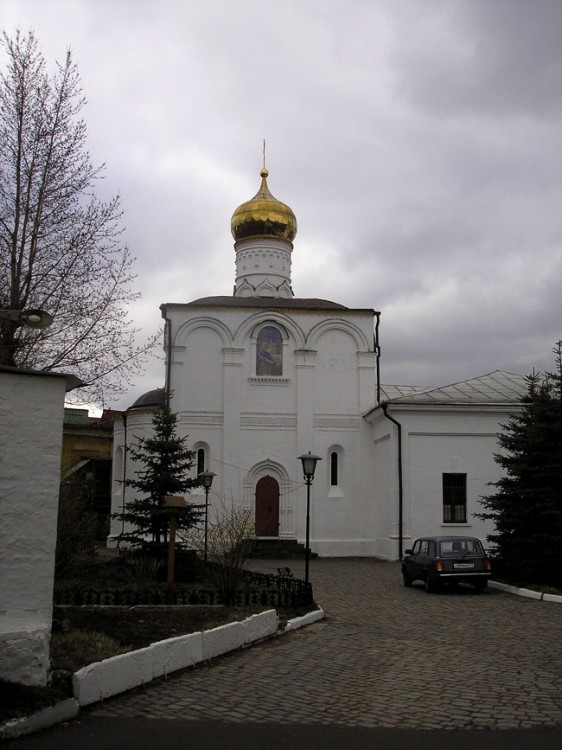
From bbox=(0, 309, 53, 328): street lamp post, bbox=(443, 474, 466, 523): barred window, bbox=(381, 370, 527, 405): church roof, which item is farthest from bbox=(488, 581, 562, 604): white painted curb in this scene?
bbox=(0, 309, 53, 328): street lamp post

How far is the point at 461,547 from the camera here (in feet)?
50.9

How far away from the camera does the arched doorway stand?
25375 mm

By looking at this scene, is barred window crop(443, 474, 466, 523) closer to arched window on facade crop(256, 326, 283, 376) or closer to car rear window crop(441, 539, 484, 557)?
arched window on facade crop(256, 326, 283, 376)

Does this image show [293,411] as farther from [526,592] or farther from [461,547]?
[526,592]

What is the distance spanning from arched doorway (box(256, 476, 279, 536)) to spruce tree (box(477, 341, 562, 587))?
1028cm

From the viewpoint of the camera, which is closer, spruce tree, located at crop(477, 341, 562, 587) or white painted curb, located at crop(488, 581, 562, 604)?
A: white painted curb, located at crop(488, 581, 562, 604)

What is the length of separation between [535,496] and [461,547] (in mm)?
1803

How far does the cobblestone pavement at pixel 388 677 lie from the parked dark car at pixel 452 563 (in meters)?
2.57

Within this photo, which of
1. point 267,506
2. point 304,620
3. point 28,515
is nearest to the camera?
point 28,515

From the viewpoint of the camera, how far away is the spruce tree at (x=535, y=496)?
15195mm

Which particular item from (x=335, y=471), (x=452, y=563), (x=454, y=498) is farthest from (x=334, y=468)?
(x=452, y=563)

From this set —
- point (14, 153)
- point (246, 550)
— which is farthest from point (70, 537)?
point (14, 153)

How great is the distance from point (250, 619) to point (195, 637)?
1.36 m

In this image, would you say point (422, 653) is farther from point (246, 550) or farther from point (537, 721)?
point (246, 550)
